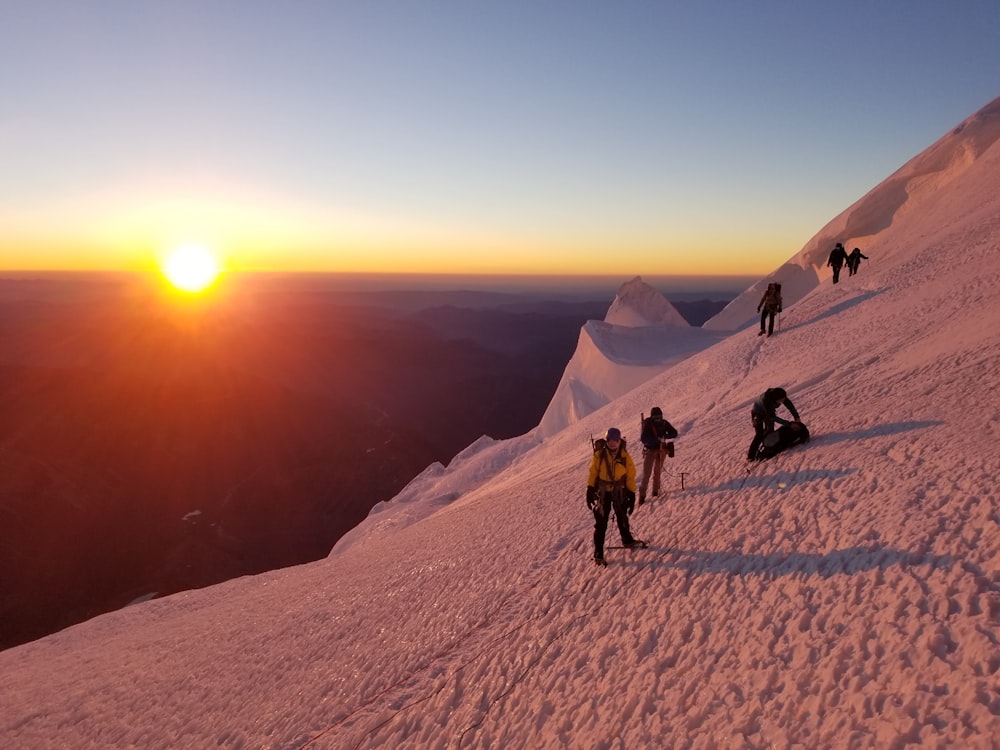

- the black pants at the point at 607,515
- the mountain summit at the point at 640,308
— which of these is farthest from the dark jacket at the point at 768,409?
the mountain summit at the point at 640,308

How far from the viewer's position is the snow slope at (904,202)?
23938 millimetres

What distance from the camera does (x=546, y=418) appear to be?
37.3 meters

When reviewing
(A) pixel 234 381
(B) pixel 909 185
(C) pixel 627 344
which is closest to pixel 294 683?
(C) pixel 627 344

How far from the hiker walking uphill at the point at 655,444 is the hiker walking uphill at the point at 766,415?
131cm

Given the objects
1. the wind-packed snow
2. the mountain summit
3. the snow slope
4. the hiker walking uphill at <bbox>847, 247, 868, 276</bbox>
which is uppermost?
the snow slope

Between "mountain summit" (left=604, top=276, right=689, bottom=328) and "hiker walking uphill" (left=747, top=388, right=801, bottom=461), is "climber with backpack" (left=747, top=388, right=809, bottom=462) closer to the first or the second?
"hiker walking uphill" (left=747, top=388, right=801, bottom=461)

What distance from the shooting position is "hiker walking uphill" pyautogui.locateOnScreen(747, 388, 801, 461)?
28.3 ft

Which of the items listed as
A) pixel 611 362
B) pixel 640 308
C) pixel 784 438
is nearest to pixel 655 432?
pixel 784 438

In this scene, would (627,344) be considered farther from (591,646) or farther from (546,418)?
(591,646)

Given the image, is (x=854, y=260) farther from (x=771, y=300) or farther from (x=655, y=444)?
(x=655, y=444)

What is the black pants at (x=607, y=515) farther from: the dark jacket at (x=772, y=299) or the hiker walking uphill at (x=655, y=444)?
the dark jacket at (x=772, y=299)

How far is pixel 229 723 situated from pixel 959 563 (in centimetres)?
961

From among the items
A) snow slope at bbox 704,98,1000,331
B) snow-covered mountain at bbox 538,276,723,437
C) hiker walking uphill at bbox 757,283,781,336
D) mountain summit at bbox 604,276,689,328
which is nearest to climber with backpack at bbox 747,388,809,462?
hiker walking uphill at bbox 757,283,781,336

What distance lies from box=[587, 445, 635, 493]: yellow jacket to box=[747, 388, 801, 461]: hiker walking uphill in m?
2.81
